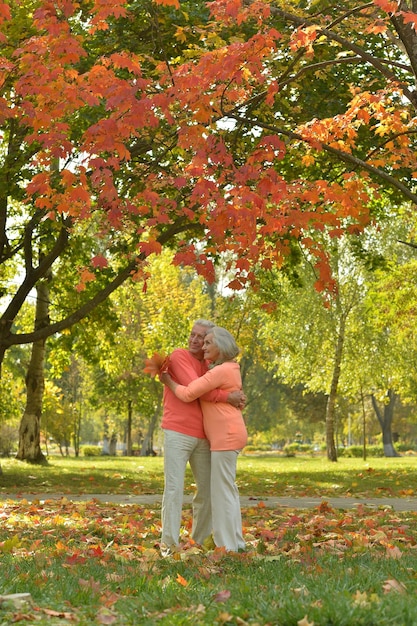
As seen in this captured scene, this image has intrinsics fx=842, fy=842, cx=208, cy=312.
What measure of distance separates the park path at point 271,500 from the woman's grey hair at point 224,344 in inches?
242

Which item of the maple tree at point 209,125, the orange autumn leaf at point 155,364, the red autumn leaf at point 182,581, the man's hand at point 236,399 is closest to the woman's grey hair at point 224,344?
the man's hand at point 236,399

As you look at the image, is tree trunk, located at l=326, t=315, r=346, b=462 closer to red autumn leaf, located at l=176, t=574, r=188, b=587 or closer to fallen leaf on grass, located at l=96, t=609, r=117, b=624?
red autumn leaf, located at l=176, t=574, r=188, b=587

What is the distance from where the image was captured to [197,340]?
757cm

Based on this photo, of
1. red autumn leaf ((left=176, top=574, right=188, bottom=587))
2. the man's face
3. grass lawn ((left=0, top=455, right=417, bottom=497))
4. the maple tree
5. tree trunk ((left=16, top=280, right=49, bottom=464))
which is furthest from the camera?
tree trunk ((left=16, top=280, right=49, bottom=464))

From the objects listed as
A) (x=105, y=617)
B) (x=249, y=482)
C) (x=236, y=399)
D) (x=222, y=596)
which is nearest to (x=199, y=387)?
(x=236, y=399)

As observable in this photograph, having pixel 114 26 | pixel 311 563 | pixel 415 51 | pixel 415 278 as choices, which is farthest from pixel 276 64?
pixel 415 278

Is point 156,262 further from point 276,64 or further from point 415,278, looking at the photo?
point 276,64

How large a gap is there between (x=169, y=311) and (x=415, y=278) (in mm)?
14836

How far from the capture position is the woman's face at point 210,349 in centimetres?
729

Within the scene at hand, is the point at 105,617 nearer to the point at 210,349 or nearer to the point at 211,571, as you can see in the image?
the point at 211,571

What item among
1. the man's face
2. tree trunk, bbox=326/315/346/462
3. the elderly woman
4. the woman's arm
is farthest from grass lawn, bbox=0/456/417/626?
tree trunk, bbox=326/315/346/462

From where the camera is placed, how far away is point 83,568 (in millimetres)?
6336

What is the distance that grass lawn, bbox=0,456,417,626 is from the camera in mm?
4289

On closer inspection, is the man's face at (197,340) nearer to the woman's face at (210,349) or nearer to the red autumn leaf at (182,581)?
the woman's face at (210,349)
